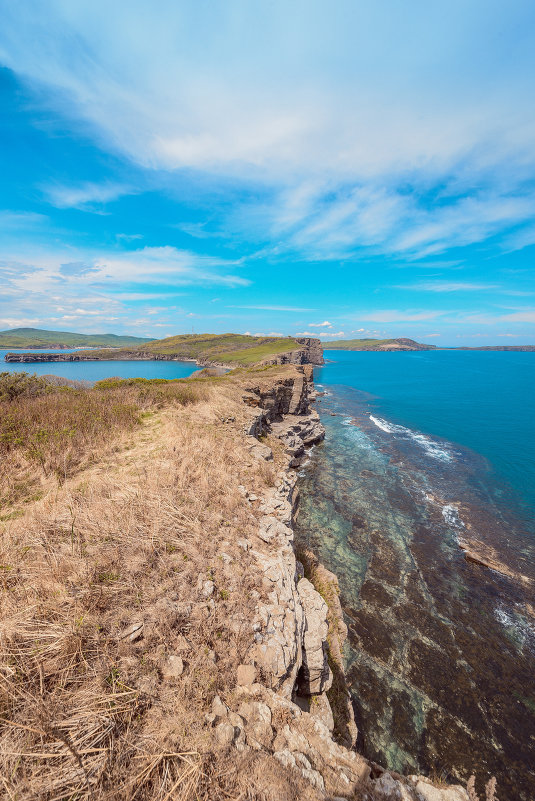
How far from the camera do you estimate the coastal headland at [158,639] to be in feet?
10.7

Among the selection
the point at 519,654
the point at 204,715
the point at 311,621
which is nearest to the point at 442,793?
the point at 311,621

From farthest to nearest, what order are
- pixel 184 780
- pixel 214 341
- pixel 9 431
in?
pixel 214 341, pixel 9 431, pixel 184 780

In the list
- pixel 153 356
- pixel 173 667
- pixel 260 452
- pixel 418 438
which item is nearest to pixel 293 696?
pixel 173 667

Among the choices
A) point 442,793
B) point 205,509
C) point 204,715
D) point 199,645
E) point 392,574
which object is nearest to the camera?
point 204,715

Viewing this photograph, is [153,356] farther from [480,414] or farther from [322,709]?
[322,709]

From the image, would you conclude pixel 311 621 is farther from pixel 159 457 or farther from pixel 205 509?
pixel 159 457

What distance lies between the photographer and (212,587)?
596 centimetres

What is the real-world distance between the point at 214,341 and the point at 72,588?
629 ft

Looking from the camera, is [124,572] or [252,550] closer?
[124,572]

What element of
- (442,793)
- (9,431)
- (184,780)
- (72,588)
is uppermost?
(9,431)

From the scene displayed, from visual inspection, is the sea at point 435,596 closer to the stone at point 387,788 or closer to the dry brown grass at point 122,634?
the stone at point 387,788

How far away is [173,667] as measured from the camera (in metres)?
4.41

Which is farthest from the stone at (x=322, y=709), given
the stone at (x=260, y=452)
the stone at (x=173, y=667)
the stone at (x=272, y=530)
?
the stone at (x=260, y=452)

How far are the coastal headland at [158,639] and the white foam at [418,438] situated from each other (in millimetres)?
28740
